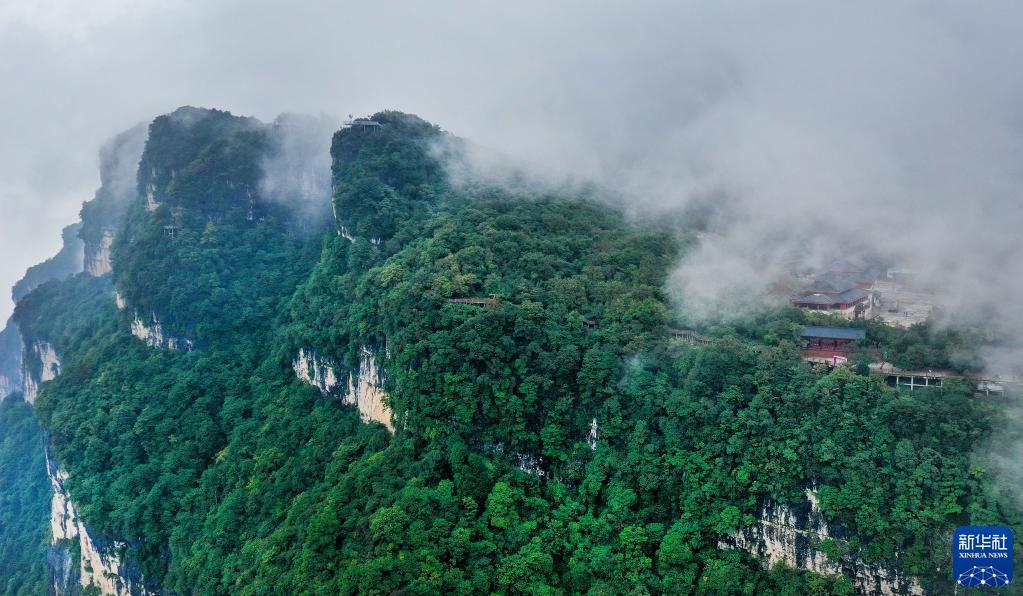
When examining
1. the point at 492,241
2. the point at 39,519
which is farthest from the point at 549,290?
the point at 39,519

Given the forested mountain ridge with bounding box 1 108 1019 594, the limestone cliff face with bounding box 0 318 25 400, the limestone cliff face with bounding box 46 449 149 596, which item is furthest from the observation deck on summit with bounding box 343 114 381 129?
the limestone cliff face with bounding box 0 318 25 400

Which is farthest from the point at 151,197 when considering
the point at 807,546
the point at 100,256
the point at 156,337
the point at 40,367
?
the point at 807,546

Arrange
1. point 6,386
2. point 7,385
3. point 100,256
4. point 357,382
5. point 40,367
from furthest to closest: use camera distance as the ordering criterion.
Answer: point 6,386, point 7,385, point 100,256, point 40,367, point 357,382

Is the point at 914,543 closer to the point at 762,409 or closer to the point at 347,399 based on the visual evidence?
the point at 762,409

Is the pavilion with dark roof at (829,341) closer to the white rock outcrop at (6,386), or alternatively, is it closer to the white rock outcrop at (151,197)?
the white rock outcrop at (151,197)

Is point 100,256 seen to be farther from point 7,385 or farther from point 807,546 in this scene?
point 807,546

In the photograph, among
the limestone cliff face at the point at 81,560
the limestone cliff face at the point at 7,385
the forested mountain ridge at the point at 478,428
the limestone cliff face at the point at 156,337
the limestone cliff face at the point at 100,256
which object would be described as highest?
the limestone cliff face at the point at 100,256

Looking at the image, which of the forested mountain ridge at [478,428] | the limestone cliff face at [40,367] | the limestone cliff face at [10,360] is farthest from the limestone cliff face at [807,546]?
the limestone cliff face at [10,360]
